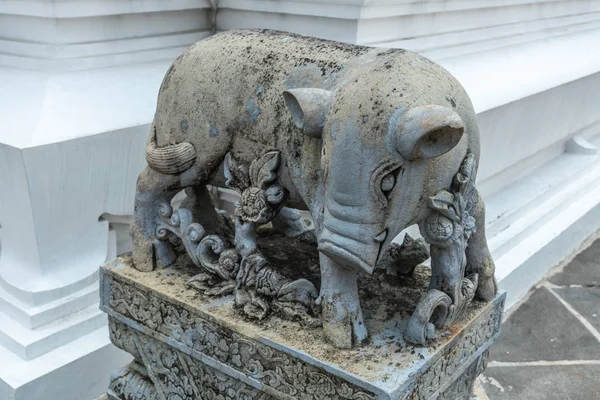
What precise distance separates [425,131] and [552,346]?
177 centimetres

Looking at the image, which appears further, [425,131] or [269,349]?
[269,349]

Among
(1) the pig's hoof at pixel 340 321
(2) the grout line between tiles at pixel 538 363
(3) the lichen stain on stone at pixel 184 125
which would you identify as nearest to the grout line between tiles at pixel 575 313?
(2) the grout line between tiles at pixel 538 363

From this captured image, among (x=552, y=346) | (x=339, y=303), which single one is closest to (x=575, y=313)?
(x=552, y=346)

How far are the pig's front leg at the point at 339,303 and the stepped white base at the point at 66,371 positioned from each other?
0.99 metres

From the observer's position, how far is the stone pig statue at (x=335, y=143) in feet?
4.36

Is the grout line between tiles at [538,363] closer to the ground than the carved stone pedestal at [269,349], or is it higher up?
closer to the ground

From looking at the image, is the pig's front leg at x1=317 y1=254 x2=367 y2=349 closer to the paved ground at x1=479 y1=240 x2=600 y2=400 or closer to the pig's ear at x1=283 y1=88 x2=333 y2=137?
the pig's ear at x1=283 y1=88 x2=333 y2=137

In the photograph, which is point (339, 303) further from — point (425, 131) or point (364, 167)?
point (425, 131)

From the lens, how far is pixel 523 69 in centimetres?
301

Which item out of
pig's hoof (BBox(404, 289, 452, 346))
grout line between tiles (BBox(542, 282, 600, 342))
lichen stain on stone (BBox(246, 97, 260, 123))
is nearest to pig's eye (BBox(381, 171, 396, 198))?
pig's hoof (BBox(404, 289, 452, 346))

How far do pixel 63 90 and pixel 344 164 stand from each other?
1.20 m

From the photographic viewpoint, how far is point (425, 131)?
48.7 inches

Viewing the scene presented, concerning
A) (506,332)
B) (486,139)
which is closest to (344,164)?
(486,139)

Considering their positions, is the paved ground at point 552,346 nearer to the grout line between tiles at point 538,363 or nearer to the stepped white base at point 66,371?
the grout line between tiles at point 538,363
